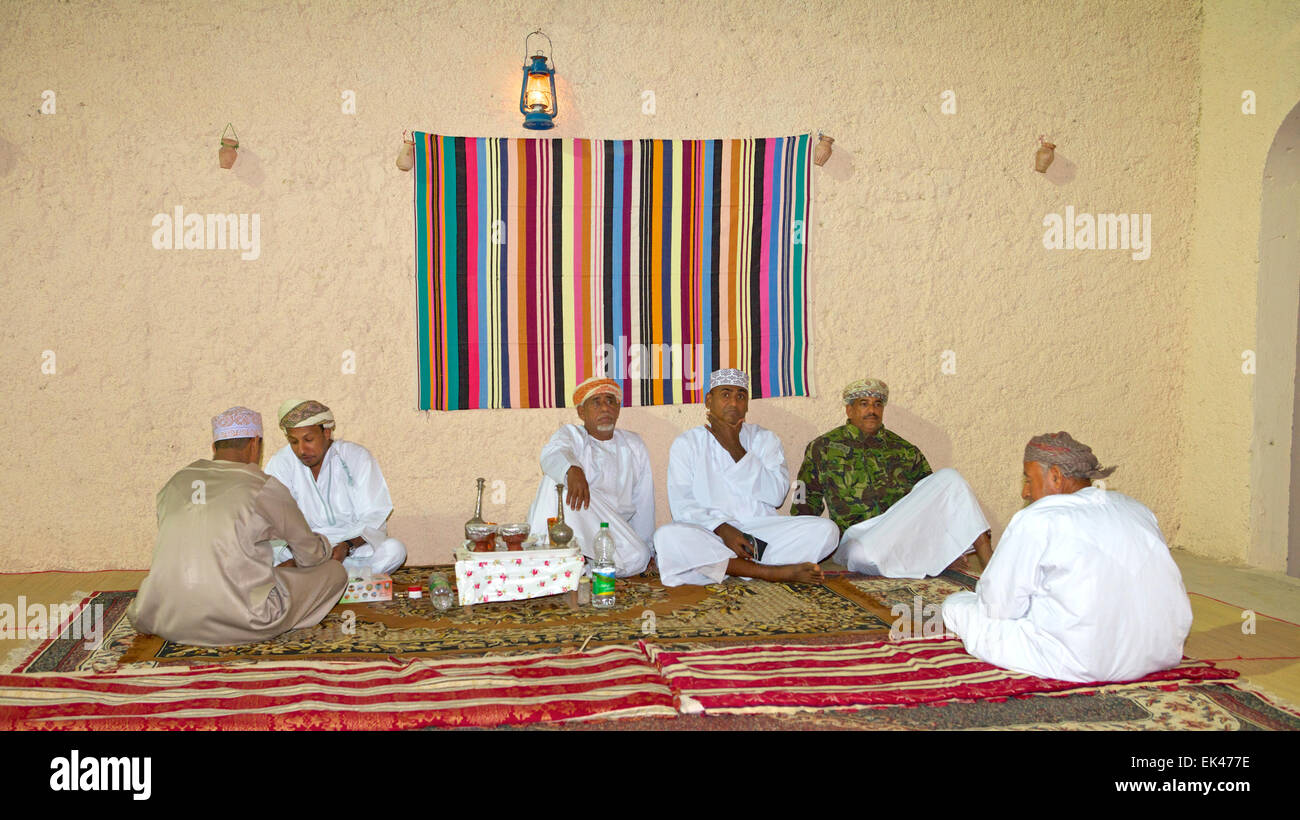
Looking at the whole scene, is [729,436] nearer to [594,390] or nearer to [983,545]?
Result: [594,390]

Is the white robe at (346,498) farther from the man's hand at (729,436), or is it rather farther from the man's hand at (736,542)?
the man's hand at (729,436)

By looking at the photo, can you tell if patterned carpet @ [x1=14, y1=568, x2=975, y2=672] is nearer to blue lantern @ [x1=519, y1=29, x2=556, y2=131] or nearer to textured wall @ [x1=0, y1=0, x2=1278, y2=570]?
textured wall @ [x1=0, y1=0, x2=1278, y2=570]

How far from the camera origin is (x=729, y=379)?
5156 mm

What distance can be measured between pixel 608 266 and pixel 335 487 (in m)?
2.10

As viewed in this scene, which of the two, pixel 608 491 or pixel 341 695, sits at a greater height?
pixel 608 491

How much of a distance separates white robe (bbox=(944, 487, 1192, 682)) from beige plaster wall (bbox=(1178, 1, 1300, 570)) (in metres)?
3.17

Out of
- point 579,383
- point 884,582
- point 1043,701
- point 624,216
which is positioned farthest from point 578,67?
point 1043,701

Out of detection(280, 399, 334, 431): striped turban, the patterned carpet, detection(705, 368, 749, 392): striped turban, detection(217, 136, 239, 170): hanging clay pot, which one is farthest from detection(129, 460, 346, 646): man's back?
detection(705, 368, 749, 392): striped turban

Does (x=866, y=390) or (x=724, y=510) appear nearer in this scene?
(x=724, y=510)

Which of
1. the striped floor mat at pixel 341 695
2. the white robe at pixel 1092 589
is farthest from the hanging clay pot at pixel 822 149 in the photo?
the striped floor mat at pixel 341 695

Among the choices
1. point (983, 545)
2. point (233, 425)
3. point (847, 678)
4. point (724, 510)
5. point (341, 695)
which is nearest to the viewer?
point (341, 695)

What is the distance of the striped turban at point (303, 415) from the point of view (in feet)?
14.9

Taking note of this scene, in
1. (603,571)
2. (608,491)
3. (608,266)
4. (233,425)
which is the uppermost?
(608,266)

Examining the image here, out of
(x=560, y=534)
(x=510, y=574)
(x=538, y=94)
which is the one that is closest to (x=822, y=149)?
(x=538, y=94)
